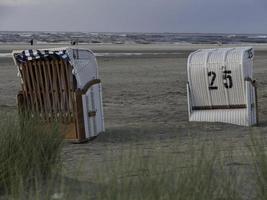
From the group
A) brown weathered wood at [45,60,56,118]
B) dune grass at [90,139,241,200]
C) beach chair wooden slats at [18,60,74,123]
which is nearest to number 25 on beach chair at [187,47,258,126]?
beach chair wooden slats at [18,60,74,123]

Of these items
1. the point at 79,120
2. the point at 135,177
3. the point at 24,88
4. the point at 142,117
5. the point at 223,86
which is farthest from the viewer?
the point at 142,117

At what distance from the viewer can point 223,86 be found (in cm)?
1224

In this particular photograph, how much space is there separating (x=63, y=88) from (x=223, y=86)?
331 cm

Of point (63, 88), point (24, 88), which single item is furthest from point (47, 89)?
point (24, 88)

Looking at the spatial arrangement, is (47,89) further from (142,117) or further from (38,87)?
A: (142,117)

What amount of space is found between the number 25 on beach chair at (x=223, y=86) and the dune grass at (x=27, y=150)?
510 cm

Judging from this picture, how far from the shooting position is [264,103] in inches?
651

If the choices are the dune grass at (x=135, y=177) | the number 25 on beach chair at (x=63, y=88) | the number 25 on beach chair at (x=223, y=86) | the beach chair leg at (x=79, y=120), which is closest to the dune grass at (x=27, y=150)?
the dune grass at (x=135, y=177)

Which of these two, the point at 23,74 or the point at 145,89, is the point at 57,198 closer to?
the point at 23,74

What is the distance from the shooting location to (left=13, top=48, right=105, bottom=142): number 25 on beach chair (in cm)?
1053

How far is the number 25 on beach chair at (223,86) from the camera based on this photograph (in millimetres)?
12078

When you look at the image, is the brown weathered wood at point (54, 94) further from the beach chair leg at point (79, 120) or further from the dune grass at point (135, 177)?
the dune grass at point (135, 177)

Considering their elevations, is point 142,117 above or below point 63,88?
below

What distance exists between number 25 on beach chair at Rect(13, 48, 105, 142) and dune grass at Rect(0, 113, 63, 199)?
2.53m
